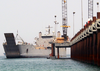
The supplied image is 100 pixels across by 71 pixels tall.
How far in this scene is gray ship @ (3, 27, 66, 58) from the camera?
3856 inches

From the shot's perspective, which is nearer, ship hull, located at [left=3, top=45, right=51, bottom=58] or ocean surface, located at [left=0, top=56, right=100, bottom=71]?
ocean surface, located at [left=0, top=56, right=100, bottom=71]

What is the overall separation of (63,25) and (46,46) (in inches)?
819

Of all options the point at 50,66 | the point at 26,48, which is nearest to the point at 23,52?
the point at 26,48

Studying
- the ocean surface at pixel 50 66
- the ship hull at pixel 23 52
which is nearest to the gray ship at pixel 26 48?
the ship hull at pixel 23 52

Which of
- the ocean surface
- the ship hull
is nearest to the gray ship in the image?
the ship hull

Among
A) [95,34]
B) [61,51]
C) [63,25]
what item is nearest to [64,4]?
[63,25]

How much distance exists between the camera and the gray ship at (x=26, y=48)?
97.9 metres

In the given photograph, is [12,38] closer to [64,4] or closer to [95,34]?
[64,4]

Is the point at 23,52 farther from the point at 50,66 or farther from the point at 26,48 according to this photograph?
the point at 50,66

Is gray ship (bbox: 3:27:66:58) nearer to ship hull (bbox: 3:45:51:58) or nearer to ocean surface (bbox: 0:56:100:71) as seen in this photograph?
ship hull (bbox: 3:45:51:58)

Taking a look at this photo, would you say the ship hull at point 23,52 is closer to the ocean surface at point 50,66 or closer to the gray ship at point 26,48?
the gray ship at point 26,48

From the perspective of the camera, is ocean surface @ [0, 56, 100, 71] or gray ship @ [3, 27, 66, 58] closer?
ocean surface @ [0, 56, 100, 71]

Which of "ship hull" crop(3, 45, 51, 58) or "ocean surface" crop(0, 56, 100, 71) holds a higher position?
"ocean surface" crop(0, 56, 100, 71)

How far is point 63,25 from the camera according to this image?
11288 cm
